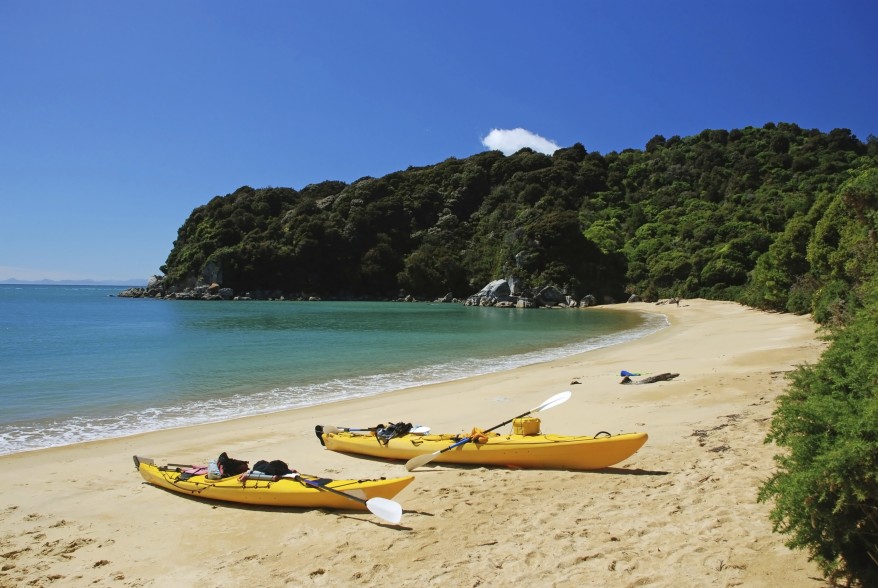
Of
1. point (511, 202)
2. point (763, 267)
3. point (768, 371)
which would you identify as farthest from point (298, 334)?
point (511, 202)

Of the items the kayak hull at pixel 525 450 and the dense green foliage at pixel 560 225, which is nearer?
the kayak hull at pixel 525 450

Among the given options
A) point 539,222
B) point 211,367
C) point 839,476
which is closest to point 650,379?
point 839,476

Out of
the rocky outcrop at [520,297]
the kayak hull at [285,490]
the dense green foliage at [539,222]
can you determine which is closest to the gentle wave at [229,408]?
the kayak hull at [285,490]

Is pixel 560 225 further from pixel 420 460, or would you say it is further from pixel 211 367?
pixel 420 460

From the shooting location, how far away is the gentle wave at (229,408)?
404 inches

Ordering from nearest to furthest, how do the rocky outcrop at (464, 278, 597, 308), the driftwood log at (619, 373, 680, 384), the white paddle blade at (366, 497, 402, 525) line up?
the white paddle blade at (366, 497, 402, 525)
the driftwood log at (619, 373, 680, 384)
the rocky outcrop at (464, 278, 597, 308)

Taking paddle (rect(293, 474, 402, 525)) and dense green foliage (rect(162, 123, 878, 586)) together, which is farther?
dense green foliage (rect(162, 123, 878, 586))

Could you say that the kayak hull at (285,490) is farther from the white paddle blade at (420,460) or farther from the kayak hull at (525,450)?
the kayak hull at (525,450)

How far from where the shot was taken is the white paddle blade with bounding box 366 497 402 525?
5344 millimetres

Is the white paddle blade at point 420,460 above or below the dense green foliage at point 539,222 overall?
below

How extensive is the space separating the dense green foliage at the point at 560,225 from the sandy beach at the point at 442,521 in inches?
1180

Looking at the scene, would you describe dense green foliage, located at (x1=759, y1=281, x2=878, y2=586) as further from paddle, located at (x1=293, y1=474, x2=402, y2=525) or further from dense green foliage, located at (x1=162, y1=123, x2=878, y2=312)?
dense green foliage, located at (x1=162, y1=123, x2=878, y2=312)

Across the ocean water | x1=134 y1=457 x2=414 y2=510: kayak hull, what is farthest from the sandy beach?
the ocean water

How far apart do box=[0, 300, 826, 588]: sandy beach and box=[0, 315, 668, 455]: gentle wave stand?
947 millimetres
